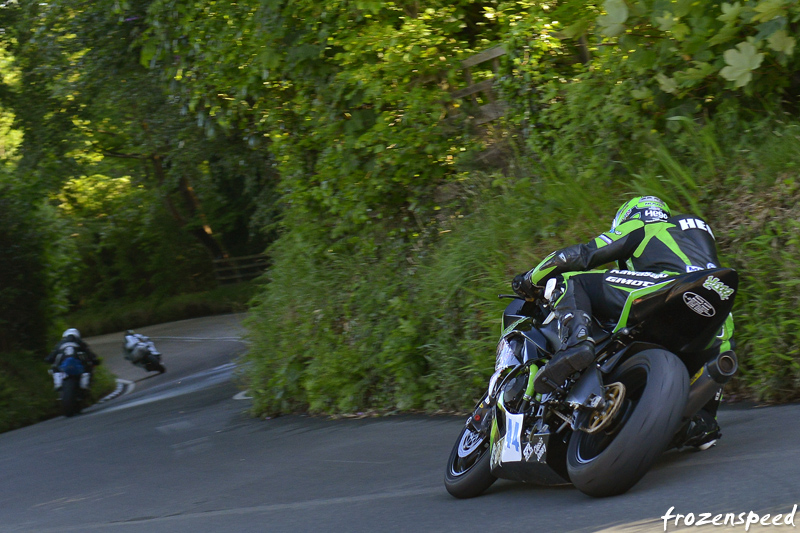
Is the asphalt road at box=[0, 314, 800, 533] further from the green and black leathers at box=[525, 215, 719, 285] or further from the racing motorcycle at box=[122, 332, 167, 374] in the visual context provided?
the racing motorcycle at box=[122, 332, 167, 374]

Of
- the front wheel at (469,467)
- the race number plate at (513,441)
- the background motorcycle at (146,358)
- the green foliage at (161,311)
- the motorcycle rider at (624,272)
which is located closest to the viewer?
the motorcycle rider at (624,272)

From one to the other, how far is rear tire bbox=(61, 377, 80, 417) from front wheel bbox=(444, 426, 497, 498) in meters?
12.1

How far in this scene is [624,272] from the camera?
482 cm

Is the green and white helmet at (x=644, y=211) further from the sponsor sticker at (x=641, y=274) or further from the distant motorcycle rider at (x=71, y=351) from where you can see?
the distant motorcycle rider at (x=71, y=351)

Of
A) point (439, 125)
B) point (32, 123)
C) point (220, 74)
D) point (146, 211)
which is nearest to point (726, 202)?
point (439, 125)

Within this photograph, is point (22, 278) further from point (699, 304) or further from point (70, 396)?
point (699, 304)

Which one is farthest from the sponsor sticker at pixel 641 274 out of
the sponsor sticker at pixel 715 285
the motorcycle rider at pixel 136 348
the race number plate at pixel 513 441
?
the motorcycle rider at pixel 136 348

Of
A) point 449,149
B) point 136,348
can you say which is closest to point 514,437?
point 449,149

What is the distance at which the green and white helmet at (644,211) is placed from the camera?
16.6 ft

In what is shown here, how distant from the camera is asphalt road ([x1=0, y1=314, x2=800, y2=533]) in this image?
4246mm

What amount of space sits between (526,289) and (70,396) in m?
12.6

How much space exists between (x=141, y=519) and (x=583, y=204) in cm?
421

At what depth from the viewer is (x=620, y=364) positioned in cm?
450

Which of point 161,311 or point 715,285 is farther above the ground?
point 715,285
